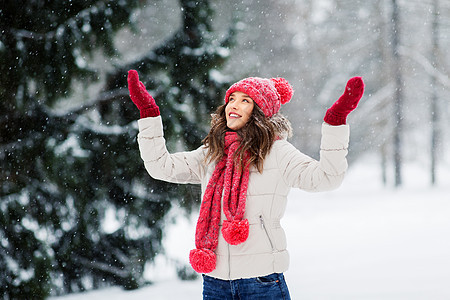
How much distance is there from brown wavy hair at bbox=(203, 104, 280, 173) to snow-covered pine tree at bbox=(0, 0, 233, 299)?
1.87m

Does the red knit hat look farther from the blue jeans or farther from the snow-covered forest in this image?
the snow-covered forest

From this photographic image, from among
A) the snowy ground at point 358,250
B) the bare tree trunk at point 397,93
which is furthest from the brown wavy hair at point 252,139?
the bare tree trunk at point 397,93

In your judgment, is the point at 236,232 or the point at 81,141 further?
the point at 81,141

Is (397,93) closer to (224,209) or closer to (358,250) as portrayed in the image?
(358,250)

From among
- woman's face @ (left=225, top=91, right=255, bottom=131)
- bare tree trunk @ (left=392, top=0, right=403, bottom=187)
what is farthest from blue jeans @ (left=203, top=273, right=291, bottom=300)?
bare tree trunk @ (left=392, top=0, right=403, bottom=187)

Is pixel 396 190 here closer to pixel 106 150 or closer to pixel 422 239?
pixel 422 239

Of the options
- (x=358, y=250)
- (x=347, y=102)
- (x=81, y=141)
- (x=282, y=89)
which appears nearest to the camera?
(x=347, y=102)

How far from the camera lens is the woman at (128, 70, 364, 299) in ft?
5.99

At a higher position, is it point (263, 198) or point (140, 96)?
point (140, 96)

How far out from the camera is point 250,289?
5.98ft

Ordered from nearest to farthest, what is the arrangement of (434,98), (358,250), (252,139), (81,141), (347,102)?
1. (347,102)
2. (252,139)
3. (81,141)
4. (358,250)
5. (434,98)

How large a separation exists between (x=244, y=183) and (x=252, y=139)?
7.8 inches

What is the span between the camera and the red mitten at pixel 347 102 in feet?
5.24

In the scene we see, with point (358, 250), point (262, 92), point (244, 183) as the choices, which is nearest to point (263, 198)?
point (244, 183)
